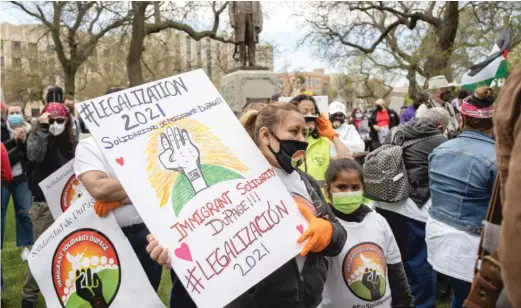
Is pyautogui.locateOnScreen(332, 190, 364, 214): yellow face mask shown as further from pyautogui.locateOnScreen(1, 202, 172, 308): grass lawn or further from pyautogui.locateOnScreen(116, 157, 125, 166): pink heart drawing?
pyautogui.locateOnScreen(1, 202, 172, 308): grass lawn

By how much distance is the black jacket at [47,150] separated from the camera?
175 inches

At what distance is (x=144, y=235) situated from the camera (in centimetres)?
312

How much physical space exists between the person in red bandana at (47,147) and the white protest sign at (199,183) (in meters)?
2.35

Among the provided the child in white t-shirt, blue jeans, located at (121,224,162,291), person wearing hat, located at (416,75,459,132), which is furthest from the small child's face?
person wearing hat, located at (416,75,459,132)

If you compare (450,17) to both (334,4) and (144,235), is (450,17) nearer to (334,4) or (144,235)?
(334,4)

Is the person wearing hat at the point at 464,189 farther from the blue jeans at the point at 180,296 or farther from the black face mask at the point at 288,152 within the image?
the blue jeans at the point at 180,296

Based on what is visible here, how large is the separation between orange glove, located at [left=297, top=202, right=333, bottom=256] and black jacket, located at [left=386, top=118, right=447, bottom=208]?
6.96 ft

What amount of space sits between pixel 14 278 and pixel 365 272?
163 inches

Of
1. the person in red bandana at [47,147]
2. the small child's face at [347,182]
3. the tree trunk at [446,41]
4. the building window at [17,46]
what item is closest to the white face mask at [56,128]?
the person in red bandana at [47,147]

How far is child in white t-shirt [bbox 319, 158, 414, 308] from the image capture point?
9.45 feet

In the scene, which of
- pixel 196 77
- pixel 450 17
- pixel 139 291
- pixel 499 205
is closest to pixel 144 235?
pixel 139 291

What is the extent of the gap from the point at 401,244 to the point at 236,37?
6.62m

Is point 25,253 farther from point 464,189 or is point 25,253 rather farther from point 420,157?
point 464,189

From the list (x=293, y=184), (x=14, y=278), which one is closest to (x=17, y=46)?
(x=14, y=278)
